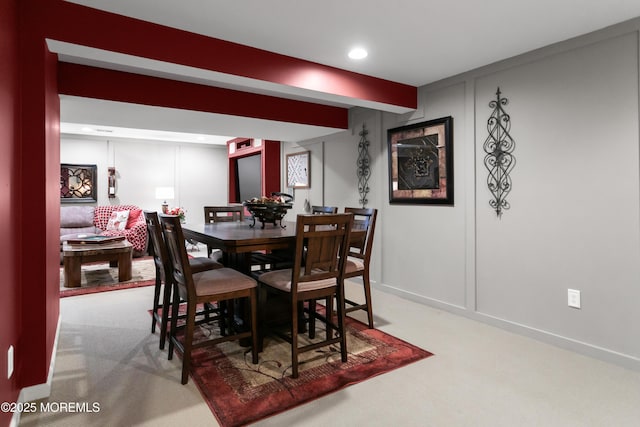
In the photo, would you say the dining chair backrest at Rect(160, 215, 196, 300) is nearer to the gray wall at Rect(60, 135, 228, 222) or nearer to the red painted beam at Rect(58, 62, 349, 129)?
the red painted beam at Rect(58, 62, 349, 129)

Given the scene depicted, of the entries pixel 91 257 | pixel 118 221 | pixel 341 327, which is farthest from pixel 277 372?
pixel 118 221

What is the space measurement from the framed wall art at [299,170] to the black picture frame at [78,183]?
4.14m

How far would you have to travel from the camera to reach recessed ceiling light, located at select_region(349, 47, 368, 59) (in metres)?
2.86

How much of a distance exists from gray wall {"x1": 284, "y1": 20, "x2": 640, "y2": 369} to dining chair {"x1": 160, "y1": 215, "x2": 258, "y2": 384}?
208cm

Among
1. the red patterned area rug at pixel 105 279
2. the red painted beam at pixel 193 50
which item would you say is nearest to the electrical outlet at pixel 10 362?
the red painted beam at pixel 193 50

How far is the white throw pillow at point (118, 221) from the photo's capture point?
6.84 metres

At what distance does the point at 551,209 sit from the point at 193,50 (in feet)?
9.44

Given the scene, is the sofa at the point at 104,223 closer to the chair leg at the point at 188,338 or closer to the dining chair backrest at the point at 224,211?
the dining chair backrest at the point at 224,211

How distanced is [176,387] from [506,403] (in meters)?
1.85

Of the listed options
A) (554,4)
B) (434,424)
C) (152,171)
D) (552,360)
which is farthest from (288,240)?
(152,171)

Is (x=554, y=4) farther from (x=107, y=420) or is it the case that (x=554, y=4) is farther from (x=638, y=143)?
(x=107, y=420)

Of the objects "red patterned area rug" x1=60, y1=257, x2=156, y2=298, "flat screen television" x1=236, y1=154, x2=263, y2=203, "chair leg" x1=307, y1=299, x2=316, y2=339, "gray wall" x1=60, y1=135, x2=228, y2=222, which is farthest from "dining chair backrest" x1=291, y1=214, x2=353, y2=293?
"gray wall" x1=60, y1=135, x2=228, y2=222

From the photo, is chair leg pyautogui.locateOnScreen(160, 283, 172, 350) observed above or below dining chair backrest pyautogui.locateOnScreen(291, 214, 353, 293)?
below

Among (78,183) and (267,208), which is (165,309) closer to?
(267,208)
